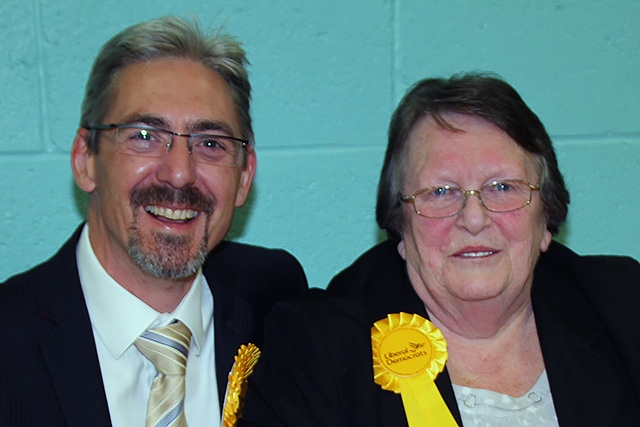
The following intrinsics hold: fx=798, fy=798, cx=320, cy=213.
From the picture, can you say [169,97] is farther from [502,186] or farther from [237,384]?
[502,186]

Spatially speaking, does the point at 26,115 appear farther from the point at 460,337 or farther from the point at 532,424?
the point at 532,424

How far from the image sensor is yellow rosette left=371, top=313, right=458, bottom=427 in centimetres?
215

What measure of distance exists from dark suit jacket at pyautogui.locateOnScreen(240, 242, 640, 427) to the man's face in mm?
361

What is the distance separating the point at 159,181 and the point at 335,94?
3.01 feet

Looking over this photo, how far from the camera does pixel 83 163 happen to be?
2297 millimetres

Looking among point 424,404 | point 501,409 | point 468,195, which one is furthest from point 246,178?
point 501,409

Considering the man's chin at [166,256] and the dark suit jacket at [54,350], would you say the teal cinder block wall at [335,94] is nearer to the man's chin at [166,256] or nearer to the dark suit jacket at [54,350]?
the dark suit jacket at [54,350]

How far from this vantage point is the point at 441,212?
225 centimetres

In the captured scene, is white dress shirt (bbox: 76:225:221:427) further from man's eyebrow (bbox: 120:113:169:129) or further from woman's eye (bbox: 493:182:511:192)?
woman's eye (bbox: 493:182:511:192)

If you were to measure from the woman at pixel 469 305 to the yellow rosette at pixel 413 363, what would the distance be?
27mm

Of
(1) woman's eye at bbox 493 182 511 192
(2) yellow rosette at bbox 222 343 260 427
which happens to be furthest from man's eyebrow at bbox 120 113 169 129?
(1) woman's eye at bbox 493 182 511 192

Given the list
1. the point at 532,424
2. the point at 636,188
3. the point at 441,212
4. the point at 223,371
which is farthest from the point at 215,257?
the point at 636,188

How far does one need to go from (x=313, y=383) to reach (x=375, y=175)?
99 centimetres

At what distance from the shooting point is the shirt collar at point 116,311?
2156 mm
